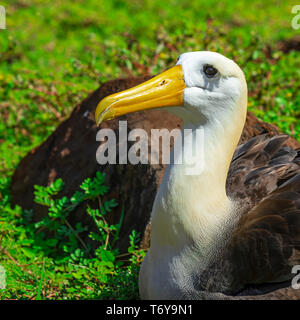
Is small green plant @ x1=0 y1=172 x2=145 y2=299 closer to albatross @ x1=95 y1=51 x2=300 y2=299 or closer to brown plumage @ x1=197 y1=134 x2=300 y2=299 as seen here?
albatross @ x1=95 y1=51 x2=300 y2=299

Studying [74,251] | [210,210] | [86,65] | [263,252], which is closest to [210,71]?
[210,210]

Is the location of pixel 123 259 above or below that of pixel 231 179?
below

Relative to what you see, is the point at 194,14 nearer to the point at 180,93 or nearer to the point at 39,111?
the point at 39,111

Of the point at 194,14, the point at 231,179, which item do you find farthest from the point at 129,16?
the point at 231,179

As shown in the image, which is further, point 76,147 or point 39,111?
point 39,111

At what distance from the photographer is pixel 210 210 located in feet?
8.64

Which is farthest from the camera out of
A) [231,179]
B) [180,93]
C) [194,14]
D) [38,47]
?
[194,14]

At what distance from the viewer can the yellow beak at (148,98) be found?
2584 mm

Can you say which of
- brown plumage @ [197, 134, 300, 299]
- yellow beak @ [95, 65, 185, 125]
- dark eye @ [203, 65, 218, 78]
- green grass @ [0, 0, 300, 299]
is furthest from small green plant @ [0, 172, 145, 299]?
dark eye @ [203, 65, 218, 78]

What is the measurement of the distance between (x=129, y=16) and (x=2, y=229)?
213 inches

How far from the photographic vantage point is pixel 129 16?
339 inches

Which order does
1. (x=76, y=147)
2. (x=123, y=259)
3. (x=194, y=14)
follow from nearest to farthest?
(x=123, y=259)
(x=76, y=147)
(x=194, y=14)

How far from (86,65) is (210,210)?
9.96ft

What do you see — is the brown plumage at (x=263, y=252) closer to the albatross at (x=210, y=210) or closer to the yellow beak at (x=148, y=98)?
the albatross at (x=210, y=210)
